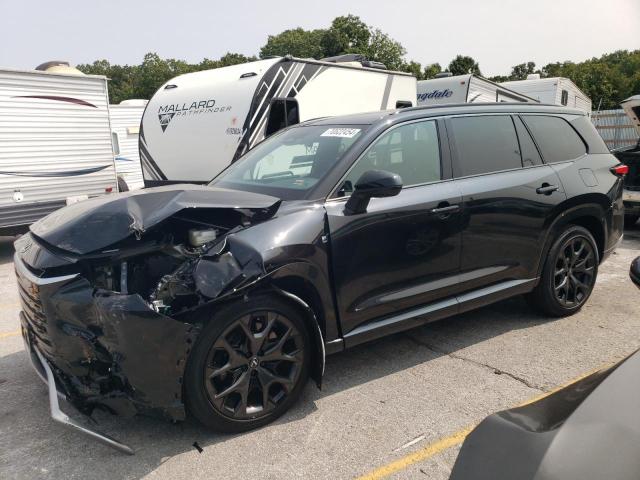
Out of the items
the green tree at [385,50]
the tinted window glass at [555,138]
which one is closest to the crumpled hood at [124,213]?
the tinted window glass at [555,138]

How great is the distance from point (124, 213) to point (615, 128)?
2360 centimetres

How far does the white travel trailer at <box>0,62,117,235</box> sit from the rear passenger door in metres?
6.62

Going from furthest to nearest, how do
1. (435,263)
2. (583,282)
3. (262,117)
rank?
(262,117), (583,282), (435,263)

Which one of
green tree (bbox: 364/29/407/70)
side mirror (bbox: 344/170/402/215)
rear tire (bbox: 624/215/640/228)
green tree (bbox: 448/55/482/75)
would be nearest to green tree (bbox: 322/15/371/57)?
green tree (bbox: 364/29/407/70)

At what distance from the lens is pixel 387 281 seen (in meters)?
3.59

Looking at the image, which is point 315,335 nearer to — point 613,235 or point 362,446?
point 362,446

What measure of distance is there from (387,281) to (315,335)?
2.12 feet

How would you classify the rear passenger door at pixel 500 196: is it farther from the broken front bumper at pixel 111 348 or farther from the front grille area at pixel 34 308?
the front grille area at pixel 34 308

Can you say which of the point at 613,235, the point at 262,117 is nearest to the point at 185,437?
the point at 613,235

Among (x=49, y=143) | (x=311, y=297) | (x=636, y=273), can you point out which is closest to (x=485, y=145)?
(x=311, y=297)

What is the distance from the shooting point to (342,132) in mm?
3930

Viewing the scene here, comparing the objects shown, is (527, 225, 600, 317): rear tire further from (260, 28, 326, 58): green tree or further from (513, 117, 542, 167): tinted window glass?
(260, 28, 326, 58): green tree

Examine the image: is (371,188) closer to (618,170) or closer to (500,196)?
(500,196)

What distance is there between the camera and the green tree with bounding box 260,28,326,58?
178 ft
